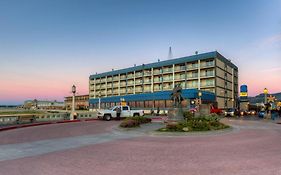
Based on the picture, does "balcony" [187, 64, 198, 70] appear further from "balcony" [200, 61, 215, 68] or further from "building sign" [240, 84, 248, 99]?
"building sign" [240, 84, 248, 99]

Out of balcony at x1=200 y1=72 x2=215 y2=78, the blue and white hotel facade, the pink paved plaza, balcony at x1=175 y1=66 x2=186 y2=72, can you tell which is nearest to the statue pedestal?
the pink paved plaza

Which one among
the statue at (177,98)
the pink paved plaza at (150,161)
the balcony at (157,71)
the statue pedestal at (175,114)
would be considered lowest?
the pink paved plaza at (150,161)

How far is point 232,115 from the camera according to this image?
148ft

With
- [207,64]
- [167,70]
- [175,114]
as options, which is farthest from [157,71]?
[175,114]

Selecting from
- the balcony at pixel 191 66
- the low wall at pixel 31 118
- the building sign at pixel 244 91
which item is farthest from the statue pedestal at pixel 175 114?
the building sign at pixel 244 91

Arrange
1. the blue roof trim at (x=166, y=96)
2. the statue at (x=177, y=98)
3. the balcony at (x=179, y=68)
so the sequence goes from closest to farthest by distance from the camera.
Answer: the statue at (x=177, y=98) → the blue roof trim at (x=166, y=96) → the balcony at (x=179, y=68)

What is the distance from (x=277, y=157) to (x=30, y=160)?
31.8ft

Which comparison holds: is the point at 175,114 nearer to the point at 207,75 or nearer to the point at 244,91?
the point at 207,75

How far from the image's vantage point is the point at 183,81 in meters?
70.1

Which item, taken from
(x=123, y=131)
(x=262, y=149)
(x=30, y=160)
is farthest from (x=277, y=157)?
(x=123, y=131)

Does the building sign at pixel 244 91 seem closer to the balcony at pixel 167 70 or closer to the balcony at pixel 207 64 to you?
the balcony at pixel 207 64

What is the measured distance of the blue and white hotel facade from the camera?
206 ft

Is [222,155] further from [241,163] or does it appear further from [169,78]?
[169,78]

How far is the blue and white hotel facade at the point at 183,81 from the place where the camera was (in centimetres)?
6284
